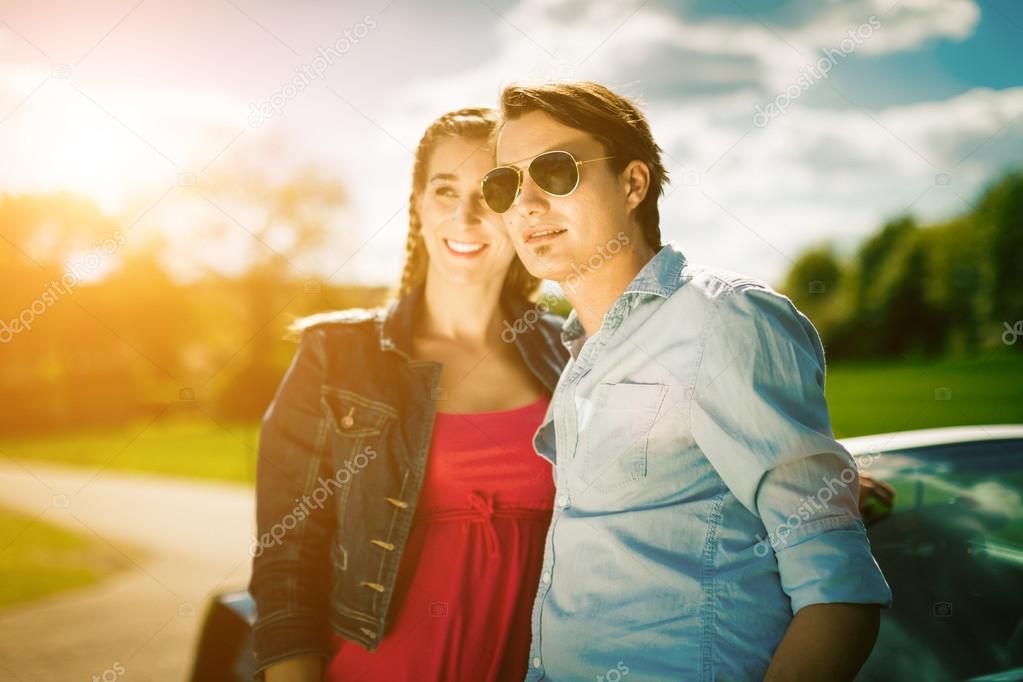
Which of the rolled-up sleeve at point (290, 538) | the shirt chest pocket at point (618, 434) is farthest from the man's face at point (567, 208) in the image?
the rolled-up sleeve at point (290, 538)

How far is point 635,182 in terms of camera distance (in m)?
2.09

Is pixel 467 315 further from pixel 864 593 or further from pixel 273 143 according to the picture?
pixel 273 143

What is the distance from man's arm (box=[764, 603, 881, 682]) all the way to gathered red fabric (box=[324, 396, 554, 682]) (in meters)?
0.95

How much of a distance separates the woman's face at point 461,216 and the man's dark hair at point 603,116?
1.44 feet

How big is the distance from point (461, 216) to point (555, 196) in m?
0.63

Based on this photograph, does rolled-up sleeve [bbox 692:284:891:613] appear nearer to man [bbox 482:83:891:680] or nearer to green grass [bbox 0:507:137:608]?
man [bbox 482:83:891:680]

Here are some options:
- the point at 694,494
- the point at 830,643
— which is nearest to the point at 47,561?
the point at 694,494

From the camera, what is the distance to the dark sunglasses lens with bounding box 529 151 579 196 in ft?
6.51

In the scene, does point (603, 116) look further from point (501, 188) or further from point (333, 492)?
point (333, 492)

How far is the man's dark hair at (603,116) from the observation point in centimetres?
202

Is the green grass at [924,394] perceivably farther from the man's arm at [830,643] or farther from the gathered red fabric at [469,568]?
the man's arm at [830,643]

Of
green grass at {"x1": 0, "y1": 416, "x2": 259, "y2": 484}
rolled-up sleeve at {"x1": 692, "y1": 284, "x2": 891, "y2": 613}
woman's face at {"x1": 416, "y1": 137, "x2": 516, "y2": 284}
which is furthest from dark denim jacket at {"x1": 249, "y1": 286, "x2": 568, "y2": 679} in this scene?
green grass at {"x1": 0, "y1": 416, "x2": 259, "y2": 484}

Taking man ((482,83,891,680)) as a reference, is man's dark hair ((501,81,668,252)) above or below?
above

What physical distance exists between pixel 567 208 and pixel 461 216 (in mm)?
640
